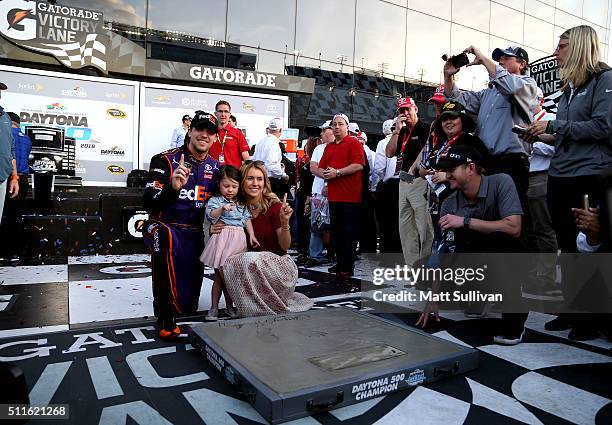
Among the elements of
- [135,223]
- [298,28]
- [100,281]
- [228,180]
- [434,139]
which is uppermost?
[298,28]

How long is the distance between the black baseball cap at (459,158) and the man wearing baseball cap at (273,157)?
3268 mm

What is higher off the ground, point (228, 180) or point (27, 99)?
point (27, 99)

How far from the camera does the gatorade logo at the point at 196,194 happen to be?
9.86 ft

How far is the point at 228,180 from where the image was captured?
3080mm

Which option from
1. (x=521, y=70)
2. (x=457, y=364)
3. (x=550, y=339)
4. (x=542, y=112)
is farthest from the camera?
(x=542, y=112)

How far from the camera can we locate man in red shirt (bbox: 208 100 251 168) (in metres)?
4.75

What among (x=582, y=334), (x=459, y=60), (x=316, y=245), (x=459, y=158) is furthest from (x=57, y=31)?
(x=582, y=334)

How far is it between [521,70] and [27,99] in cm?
912

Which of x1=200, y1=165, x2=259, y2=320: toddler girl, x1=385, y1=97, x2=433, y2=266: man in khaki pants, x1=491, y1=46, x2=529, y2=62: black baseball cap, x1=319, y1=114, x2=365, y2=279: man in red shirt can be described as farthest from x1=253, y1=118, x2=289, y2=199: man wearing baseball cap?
x1=491, y1=46, x2=529, y2=62: black baseball cap

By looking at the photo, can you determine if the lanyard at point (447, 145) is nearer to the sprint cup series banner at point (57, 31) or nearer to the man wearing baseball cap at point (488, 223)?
the man wearing baseball cap at point (488, 223)

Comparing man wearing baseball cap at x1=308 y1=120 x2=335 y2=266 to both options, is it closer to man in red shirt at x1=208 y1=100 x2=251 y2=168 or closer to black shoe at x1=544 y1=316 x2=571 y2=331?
man in red shirt at x1=208 y1=100 x2=251 y2=168

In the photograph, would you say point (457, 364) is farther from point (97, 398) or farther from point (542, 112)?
point (542, 112)

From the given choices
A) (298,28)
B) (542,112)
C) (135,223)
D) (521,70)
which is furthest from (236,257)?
(298,28)

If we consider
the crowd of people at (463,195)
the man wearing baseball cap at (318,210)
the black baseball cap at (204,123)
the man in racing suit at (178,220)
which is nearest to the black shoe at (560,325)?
the crowd of people at (463,195)
